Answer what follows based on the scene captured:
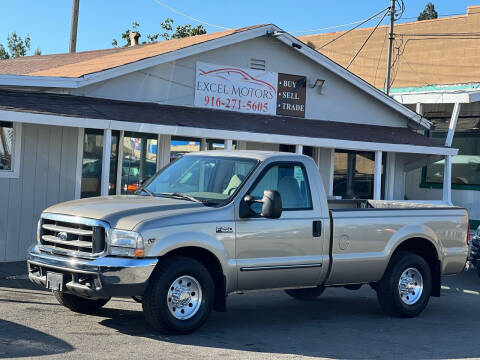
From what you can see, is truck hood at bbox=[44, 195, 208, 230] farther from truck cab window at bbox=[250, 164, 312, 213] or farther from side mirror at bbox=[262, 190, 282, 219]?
truck cab window at bbox=[250, 164, 312, 213]

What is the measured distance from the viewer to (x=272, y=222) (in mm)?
8367

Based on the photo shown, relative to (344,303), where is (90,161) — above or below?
above

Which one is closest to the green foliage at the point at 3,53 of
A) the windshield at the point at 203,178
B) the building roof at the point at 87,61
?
the building roof at the point at 87,61

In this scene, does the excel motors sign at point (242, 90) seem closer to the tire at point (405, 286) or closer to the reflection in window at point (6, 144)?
the reflection in window at point (6, 144)

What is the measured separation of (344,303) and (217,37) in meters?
7.56

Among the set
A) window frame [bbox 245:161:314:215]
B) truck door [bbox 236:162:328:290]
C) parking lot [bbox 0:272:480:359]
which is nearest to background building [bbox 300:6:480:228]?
parking lot [bbox 0:272:480:359]

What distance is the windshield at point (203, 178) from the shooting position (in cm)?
845

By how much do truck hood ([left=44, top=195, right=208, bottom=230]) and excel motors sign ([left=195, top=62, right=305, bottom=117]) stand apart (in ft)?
27.3

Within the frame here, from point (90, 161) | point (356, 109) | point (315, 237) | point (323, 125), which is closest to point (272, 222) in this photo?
point (315, 237)

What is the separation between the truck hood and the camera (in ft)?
24.8

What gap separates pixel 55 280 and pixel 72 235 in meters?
0.48

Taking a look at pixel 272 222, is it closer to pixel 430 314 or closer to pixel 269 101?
pixel 430 314

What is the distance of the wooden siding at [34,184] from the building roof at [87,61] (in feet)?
4.81

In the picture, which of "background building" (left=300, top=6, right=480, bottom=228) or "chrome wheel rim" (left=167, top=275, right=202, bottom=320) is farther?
"background building" (left=300, top=6, right=480, bottom=228)
